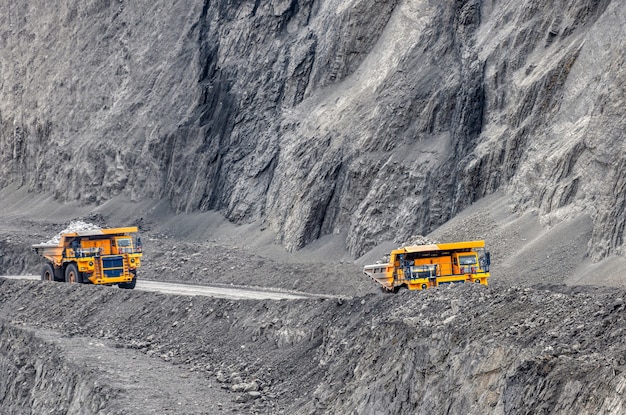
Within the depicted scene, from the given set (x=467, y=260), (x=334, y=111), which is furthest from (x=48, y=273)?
(x=467, y=260)

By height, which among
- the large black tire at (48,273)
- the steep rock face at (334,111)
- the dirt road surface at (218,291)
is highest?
the steep rock face at (334,111)

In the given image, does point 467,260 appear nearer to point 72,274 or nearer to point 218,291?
point 218,291

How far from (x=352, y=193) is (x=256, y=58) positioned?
1410cm

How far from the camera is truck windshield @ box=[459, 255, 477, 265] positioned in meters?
30.8

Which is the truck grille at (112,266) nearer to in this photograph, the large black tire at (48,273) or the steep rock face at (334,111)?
the large black tire at (48,273)

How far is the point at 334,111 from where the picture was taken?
4809 cm

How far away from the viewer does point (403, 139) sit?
44344mm

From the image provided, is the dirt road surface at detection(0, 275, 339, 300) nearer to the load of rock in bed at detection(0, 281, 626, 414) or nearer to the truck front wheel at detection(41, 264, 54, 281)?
the load of rock in bed at detection(0, 281, 626, 414)

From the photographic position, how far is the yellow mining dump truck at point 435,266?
99.7 feet

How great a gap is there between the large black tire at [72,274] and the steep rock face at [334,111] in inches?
385

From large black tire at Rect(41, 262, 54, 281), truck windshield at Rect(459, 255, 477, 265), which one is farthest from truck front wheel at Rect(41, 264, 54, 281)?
truck windshield at Rect(459, 255, 477, 265)

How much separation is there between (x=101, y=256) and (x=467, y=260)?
48.0 feet

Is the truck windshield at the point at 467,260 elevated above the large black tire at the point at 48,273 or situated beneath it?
elevated above

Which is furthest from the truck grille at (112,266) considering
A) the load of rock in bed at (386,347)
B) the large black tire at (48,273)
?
the load of rock in bed at (386,347)
